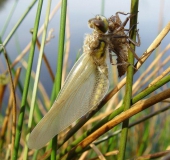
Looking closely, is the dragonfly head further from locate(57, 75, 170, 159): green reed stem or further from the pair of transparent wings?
locate(57, 75, 170, 159): green reed stem

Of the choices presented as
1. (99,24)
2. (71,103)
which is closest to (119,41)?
(99,24)

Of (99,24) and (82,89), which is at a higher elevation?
(99,24)

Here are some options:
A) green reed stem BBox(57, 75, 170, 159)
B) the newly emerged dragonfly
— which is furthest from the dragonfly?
green reed stem BBox(57, 75, 170, 159)

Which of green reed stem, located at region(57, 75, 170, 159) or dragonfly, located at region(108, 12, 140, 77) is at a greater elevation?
dragonfly, located at region(108, 12, 140, 77)

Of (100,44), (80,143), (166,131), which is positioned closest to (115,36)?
(100,44)

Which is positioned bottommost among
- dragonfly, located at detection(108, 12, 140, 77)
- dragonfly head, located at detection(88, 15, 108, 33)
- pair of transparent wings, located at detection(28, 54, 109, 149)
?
pair of transparent wings, located at detection(28, 54, 109, 149)

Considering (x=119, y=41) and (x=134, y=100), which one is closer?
(x=134, y=100)

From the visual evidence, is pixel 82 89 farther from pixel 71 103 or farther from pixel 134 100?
pixel 134 100
